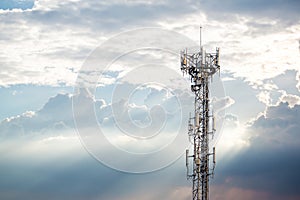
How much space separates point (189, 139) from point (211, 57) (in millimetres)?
8089

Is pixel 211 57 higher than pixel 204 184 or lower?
higher

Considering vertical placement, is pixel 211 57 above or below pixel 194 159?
above

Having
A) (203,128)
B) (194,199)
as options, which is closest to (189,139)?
(203,128)

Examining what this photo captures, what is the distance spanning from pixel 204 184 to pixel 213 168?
1.71m

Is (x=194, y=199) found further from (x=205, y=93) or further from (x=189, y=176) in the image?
(x=205, y=93)

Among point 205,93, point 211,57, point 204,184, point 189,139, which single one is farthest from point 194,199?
point 211,57

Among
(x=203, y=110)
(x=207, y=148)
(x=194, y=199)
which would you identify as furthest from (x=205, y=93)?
(x=194, y=199)

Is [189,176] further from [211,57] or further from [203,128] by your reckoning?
[211,57]

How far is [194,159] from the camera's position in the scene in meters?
56.2

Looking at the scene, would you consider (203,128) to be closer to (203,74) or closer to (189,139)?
(189,139)

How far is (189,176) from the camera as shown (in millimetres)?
55938

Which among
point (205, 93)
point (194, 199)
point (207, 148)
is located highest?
point (205, 93)

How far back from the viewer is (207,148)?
56.1 meters

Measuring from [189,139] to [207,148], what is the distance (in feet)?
6.21
